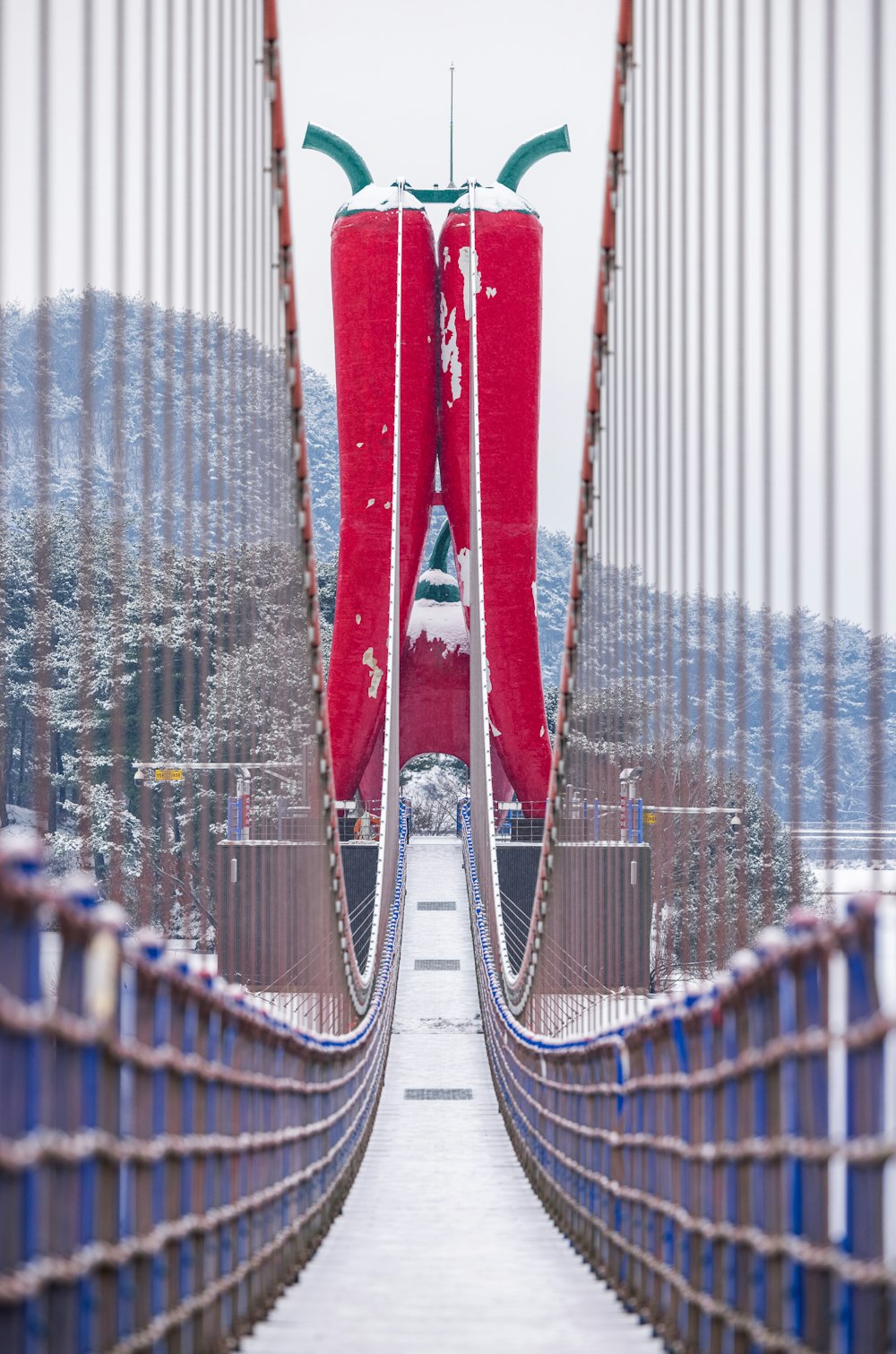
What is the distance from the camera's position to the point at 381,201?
1756cm

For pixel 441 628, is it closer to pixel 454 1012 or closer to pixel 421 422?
pixel 421 422

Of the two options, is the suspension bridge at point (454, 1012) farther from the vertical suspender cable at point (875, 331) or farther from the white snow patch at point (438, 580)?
the white snow patch at point (438, 580)

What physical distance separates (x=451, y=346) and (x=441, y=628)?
3.63 m

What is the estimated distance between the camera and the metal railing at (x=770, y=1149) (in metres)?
1.53

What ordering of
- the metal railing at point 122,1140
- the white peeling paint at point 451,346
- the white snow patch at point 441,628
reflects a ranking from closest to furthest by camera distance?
the metal railing at point 122,1140
the white peeling paint at point 451,346
the white snow patch at point 441,628

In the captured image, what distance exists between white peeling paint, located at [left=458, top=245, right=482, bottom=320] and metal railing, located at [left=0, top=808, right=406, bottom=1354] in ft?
49.0

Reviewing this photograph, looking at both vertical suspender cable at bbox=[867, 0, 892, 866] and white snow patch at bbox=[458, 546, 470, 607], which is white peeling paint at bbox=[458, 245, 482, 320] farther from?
vertical suspender cable at bbox=[867, 0, 892, 866]

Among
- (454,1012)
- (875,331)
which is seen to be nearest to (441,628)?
(454,1012)

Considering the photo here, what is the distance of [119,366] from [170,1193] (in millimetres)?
2615

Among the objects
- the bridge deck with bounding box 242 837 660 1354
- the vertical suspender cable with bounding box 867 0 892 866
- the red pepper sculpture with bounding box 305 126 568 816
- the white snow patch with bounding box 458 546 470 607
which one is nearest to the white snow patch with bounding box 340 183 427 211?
the red pepper sculpture with bounding box 305 126 568 816

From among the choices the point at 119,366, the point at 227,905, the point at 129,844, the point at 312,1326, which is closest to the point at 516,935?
the point at 227,905

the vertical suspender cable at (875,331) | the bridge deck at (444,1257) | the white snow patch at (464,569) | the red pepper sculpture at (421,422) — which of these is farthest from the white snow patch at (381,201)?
the vertical suspender cable at (875,331)

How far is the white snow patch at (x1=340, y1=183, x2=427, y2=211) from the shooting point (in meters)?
17.5

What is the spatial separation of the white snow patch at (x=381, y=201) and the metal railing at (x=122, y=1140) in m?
15.3
